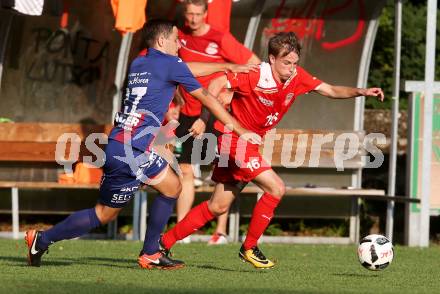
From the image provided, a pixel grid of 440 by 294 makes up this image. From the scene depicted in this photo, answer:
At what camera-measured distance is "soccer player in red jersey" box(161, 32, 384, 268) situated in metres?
9.37

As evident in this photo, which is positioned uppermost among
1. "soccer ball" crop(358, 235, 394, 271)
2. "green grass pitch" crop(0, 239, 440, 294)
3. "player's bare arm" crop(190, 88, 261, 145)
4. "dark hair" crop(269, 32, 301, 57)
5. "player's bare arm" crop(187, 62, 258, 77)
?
"dark hair" crop(269, 32, 301, 57)

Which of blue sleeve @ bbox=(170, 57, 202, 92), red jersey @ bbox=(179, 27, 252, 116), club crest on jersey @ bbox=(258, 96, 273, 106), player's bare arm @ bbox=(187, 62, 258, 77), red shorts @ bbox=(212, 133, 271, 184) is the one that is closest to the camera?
blue sleeve @ bbox=(170, 57, 202, 92)

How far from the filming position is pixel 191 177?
12984mm

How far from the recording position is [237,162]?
9477mm

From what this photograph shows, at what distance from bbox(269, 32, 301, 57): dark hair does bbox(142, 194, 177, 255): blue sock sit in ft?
4.62

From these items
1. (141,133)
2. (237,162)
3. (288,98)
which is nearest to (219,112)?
(141,133)

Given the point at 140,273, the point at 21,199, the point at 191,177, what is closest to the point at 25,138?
the point at 21,199

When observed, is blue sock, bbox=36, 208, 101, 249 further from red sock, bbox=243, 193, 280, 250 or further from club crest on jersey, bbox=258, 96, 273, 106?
club crest on jersey, bbox=258, 96, 273, 106

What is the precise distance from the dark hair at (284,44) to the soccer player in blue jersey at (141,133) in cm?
85

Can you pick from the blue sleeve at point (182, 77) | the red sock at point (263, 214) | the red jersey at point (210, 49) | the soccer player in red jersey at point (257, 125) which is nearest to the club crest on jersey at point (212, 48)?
the red jersey at point (210, 49)

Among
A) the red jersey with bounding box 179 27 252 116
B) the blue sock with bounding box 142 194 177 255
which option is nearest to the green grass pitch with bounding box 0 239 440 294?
the blue sock with bounding box 142 194 177 255

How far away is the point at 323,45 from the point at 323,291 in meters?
8.22

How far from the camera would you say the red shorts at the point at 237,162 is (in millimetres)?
9414

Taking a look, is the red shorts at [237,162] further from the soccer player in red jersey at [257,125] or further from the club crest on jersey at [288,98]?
the club crest on jersey at [288,98]
